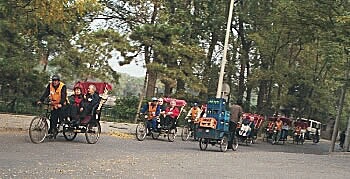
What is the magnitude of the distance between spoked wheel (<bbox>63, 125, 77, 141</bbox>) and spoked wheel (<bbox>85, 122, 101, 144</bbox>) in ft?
1.31

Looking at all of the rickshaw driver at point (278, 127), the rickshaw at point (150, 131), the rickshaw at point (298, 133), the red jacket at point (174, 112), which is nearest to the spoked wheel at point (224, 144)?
the rickshaw at point (150, 131)

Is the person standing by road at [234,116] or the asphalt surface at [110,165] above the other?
the person standing by road at [234,116]

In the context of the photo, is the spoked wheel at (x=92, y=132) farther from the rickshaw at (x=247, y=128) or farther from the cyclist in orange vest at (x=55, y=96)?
the rickshaw at (x=247, y=128)

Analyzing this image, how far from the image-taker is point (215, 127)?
19.7m

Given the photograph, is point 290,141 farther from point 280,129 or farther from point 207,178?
point 207,178

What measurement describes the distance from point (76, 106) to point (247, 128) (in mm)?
13477

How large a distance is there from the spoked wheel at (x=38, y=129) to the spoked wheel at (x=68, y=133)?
1385 millimetres

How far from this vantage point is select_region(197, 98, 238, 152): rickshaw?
19.6 m

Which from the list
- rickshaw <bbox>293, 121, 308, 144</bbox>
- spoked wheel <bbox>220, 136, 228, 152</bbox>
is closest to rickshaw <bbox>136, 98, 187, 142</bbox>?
spoked wheel <bbox>220, 136, 228, 152</bbox>

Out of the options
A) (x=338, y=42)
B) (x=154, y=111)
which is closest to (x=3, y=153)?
(x=154, y=111)

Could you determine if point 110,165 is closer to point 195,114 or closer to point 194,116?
point 194,116

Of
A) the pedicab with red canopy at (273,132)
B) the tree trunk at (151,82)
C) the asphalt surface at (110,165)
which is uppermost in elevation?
the tree trunk at (151,82)

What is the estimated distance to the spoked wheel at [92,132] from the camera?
57.5ft

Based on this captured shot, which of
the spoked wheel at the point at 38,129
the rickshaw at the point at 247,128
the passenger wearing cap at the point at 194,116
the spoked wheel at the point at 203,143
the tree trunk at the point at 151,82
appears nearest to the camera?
the spoked wheel at the point at 38,129
